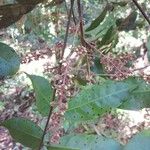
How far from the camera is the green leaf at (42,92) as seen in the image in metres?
0.70

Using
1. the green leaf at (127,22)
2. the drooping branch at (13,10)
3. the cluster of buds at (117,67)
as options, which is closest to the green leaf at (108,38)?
the green leaf at (127,22)

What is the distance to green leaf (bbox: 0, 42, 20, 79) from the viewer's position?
0.70m

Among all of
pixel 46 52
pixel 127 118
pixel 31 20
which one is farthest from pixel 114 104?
pixel 127 118

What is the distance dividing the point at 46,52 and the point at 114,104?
16 cm

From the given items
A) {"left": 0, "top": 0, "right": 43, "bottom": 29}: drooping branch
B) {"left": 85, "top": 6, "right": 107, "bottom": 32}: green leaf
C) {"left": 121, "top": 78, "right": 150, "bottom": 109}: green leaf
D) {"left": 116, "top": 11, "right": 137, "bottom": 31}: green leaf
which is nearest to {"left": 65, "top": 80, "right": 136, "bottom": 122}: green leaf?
{"left": 121, "top": 78, "right": 150, "bottom": 109}: green leaf

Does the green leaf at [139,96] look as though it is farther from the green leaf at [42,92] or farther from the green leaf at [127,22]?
the green leaf at [127,22]

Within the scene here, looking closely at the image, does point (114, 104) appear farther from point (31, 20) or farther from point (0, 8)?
point (31, 20)

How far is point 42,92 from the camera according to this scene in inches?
27.6

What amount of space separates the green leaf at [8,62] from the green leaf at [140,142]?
0.69ft

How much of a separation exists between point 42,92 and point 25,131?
0.07 m

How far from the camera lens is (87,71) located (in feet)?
2.77

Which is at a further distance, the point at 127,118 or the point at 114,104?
the point at 127,118

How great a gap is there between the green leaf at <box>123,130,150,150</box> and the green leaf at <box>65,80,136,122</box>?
6cm

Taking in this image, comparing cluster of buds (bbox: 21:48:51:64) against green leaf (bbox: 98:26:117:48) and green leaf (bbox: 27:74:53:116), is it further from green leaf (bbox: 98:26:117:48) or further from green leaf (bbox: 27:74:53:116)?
green leaf (bbox: 98:26:117:48)
